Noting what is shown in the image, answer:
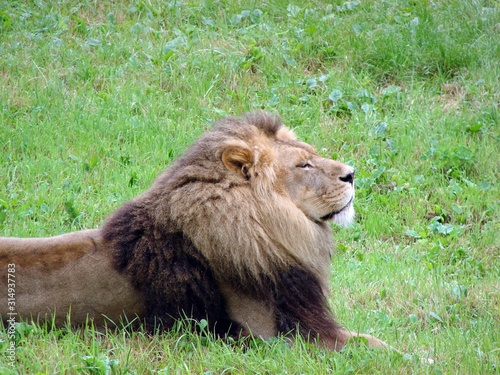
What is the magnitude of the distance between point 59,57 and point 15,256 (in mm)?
5508

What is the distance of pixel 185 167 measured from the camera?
13.8 feet

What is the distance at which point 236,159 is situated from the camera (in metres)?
4.21

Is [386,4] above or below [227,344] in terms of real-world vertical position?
above

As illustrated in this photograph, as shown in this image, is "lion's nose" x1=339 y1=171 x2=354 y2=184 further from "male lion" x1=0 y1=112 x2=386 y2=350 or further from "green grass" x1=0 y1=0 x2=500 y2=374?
"green grass" x1=0 y1=0 x2=500 y2=374

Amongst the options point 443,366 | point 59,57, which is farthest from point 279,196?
point 59,57

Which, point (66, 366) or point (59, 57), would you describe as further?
point (59, 57)

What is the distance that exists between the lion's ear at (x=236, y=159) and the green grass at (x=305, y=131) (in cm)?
90

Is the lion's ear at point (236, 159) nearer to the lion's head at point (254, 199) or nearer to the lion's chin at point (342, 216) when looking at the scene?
the lion's head at point (254, 199)

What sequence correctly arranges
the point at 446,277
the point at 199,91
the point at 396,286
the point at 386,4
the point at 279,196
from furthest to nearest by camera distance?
the point at 386,4
the point at 199,91
the point at 446,277
the point at 396,286
the point at 279,196

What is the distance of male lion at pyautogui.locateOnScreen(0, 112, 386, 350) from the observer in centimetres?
402

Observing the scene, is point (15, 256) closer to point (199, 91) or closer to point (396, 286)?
point (396, 286)

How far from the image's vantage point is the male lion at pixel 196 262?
4020 millimetres

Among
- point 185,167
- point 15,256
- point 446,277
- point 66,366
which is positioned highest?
point 185,167

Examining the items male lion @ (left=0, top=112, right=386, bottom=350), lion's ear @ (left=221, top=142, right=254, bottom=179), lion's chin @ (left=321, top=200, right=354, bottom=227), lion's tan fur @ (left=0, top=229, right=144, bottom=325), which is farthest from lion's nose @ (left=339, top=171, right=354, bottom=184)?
lion's tan fur @ (left=0, top=229, right=144, bottom=325)
